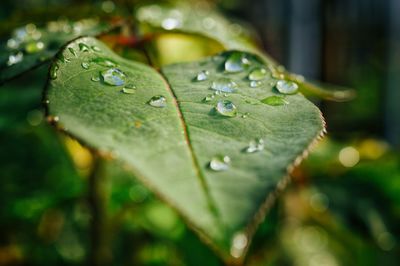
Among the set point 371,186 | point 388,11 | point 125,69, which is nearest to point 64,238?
point 371,186

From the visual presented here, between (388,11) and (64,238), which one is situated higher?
(64,238)

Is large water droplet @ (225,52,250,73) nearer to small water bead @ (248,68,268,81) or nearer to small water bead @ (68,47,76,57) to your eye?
small water bead @ (248,68,268,81)

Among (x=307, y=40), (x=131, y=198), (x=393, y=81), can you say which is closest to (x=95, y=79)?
(x=131, y=198)

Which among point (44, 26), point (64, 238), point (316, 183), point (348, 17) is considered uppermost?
point (44, 26)

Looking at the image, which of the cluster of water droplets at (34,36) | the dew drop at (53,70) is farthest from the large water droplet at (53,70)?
the cluster of water droplets at (34,36)

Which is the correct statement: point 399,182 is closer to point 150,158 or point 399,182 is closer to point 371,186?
point 371,186

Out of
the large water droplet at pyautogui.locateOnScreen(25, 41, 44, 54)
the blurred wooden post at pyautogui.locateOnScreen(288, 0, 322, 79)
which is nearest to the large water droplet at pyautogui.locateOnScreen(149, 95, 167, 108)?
the large water droplet at pyautogui.locateOnScreen(25, 41, 44, 54)

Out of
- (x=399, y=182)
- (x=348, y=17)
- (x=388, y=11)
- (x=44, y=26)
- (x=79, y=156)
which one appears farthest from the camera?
(x=348, y=17)

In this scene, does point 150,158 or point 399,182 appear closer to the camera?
point 150,158
